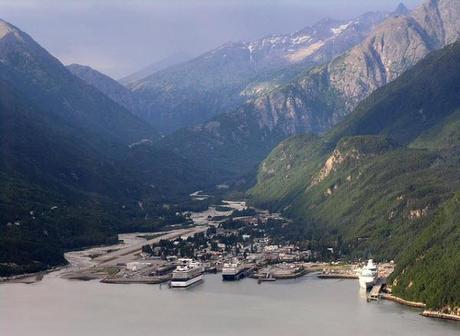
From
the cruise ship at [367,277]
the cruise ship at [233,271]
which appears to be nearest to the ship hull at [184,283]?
the cruise ship at [233,271]

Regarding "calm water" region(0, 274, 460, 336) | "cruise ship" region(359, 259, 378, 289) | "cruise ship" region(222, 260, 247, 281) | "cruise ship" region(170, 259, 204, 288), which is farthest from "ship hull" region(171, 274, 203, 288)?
"cruise ship" region(359, 259, 378, 289)

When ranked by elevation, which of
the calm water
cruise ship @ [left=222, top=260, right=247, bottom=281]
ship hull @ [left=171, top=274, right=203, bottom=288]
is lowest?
the calm water

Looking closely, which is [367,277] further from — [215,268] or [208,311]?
[215,268]

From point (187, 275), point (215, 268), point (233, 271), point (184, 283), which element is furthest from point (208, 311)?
A: point (215, 268)

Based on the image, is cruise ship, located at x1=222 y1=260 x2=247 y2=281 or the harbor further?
cruise ship, located at x1=222 y1=260 x2=247 y2=281

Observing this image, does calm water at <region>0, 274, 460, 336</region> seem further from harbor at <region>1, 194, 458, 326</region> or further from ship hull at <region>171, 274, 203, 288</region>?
harbor at <region>1, 194, 458, 326</region>

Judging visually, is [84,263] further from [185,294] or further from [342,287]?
[342,287]
